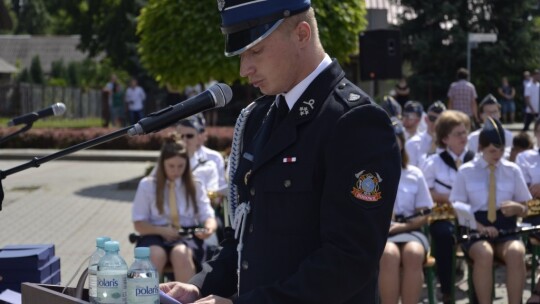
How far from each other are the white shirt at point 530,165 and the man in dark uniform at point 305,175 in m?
5.58

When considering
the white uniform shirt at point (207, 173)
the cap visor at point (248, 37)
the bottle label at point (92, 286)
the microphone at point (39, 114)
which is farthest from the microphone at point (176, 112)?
the white uniform shirt at point (207, 173)

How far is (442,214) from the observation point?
756 cm

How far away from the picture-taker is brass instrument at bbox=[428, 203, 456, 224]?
753cm

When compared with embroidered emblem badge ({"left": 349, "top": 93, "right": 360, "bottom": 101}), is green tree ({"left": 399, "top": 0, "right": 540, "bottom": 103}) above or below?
below

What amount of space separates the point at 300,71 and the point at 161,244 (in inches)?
173

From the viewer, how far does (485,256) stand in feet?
22.3

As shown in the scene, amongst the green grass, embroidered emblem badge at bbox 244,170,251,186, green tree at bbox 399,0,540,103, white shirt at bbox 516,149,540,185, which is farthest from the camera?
the green grass

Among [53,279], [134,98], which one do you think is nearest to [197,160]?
[53,279]

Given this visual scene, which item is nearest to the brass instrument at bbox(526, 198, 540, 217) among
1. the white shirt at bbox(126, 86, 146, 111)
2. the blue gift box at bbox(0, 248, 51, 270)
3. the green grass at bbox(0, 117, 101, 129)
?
the blue gift box at bbox(0, 248, 51, 270)

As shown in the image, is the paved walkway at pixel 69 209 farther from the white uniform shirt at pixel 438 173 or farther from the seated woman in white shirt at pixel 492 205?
the seated woman in white shirt at pixel 492 205

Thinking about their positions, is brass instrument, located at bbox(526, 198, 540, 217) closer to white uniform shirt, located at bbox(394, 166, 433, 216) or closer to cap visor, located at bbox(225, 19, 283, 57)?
white uniform shirt, located at bbox(394, 166, 433, 216)

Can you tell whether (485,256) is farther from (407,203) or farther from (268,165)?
(268,165)

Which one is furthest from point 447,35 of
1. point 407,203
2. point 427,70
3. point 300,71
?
point 300,71

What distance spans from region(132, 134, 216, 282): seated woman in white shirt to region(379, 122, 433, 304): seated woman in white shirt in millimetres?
1390
